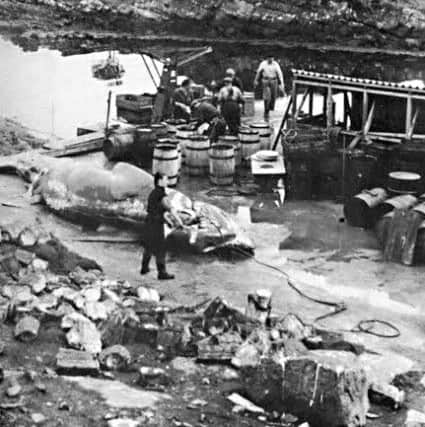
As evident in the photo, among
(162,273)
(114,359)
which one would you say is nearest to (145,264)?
(162,273)

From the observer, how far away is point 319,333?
10.6 m

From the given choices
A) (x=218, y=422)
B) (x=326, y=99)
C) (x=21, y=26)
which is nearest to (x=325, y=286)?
(x=218, y=422)

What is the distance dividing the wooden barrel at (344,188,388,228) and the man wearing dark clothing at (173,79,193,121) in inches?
258

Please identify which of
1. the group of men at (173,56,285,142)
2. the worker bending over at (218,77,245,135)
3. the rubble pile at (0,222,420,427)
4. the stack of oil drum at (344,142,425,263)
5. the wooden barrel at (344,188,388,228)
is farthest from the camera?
the worker bending over at (218,77,245,135)

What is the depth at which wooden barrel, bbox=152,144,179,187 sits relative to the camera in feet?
54.4

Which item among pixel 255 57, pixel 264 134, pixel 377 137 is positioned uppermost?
pixel 255 57

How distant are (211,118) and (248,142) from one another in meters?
1.33

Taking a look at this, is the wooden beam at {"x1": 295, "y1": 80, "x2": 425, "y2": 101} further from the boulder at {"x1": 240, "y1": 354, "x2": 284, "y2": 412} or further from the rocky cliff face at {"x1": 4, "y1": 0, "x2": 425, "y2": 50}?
the rocky cliff face at {"x1": 4, "y1": 0, "x2": 425, "y2": 50}

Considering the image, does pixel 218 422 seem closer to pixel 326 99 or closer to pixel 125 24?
pixel 326 99

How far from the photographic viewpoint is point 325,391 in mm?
8375

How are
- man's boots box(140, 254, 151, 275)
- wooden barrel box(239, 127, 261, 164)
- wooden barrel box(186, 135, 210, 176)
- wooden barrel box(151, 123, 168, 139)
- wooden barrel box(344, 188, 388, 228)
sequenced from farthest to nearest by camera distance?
wooden barrel box(151, 123, 168, 139) → wooden barrel box(239, 127, 261, 164) → wooden barrel box(186, 135, 210, 176) → wooden barrel box(344, 188, 388, 228) → man's boots box(140, 254, 151, 275)

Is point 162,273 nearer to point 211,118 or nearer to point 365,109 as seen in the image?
point 365,109

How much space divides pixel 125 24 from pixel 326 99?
96.5ft

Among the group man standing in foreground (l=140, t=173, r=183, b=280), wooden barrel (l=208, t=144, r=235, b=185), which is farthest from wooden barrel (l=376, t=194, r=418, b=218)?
man standing in foreground (l=140, t=173, r=183, b=280)
